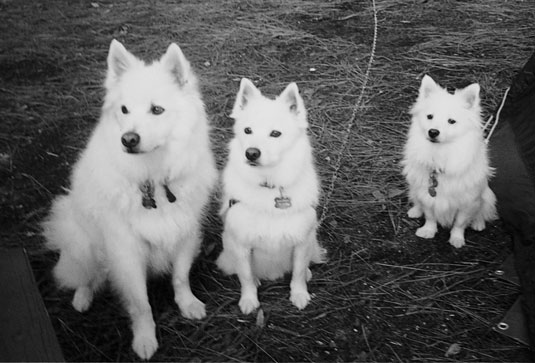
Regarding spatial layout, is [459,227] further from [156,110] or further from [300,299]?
[156,110]

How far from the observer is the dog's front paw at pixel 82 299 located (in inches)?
105

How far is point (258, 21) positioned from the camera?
20.3 ft

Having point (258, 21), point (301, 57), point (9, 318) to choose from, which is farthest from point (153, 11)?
point (9, 318)

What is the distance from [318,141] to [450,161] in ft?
4.47

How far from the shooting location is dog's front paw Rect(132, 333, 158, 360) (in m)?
2.45

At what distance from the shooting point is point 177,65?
224cm

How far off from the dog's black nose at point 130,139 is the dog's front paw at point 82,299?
40.9 inches

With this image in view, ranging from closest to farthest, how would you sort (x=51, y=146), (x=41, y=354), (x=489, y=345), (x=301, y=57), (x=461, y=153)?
(x=41, y=354) < (x=489, y=345) < (x=461, y=153) < (x=51, y=146) < (x=301, y=57)

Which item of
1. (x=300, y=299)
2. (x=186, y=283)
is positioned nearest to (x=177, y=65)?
(x=186, y=283)

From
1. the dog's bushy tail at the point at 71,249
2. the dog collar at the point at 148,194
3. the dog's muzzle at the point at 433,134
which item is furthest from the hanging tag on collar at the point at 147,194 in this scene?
the dog's muzzle at the point at 433,134

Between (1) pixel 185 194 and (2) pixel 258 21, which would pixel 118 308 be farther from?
(2) pixel 258 21

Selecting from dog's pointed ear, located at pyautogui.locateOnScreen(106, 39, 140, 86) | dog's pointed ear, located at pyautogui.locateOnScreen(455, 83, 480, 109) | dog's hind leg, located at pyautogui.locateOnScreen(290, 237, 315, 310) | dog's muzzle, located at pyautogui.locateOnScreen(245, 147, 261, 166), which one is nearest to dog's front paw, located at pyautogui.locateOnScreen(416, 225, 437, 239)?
dog's pointed ear, located at pyautogui.locateOnScreen(455, 83, 480, 109)

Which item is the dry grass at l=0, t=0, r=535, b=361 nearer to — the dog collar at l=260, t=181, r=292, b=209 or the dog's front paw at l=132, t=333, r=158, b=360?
the dog's front paw at l=132, t=333, r=158, b=360

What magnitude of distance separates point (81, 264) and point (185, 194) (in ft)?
2.18
